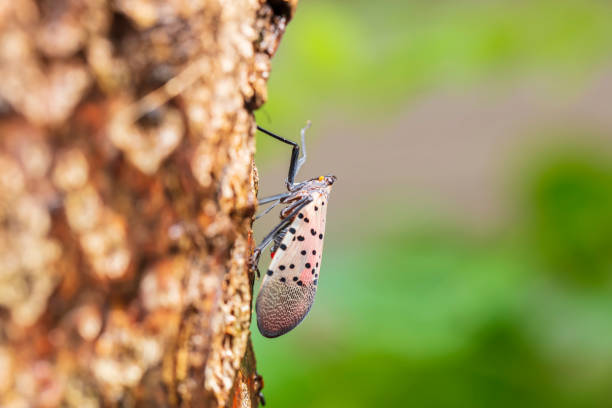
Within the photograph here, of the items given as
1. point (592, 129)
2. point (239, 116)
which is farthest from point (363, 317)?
point (239, 116)

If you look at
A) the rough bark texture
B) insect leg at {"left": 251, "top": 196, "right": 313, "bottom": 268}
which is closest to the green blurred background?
insect leg at {"left": 251, "top": 196, "right": 313, "bottom": 268}

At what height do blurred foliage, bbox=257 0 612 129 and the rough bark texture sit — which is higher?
blurred foliage, bbox=257 0 612 129

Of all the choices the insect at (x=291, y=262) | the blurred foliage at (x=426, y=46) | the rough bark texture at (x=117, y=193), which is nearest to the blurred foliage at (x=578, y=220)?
the blurred foliage at (x=426, y=46)

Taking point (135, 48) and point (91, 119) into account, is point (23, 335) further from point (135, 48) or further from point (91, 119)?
point (135, 48)

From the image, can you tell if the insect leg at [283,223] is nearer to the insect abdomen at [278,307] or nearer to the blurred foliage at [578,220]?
the insect abdomen at [278,307]

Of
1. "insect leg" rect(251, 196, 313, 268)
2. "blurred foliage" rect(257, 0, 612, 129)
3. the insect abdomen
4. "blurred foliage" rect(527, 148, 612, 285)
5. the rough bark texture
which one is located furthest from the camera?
"blurred foliage" rect(527, 148, 612, 285)

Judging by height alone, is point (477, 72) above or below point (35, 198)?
above

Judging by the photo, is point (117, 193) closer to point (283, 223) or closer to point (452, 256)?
point (283, 223)

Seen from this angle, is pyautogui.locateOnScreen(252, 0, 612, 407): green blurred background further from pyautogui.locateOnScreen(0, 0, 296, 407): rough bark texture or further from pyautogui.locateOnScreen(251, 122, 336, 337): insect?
pyautogui.locateOnScreen(0, 0, 296, 407): rough bark texture
